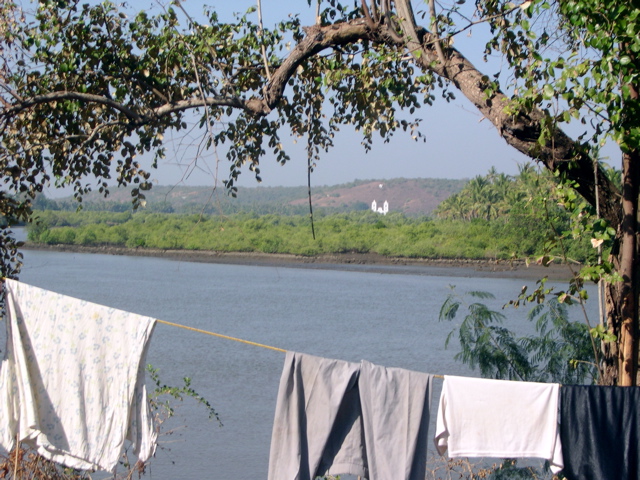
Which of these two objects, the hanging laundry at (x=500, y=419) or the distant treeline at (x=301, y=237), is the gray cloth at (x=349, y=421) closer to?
the hanging laundry at (x=500, y=419)

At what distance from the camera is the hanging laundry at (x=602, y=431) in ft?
11.0

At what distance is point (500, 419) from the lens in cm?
343

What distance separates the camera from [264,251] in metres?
38.7

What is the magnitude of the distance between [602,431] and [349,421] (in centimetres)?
117

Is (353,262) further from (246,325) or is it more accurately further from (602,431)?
(602,431)

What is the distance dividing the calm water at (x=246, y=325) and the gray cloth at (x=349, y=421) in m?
1.28

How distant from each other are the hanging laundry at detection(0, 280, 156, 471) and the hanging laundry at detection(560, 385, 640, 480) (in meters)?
2.09

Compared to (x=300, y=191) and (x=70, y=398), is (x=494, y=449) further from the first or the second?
(x=300, y=191)

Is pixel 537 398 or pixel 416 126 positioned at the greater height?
pixel 416 126

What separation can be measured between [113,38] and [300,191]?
93.1 meters

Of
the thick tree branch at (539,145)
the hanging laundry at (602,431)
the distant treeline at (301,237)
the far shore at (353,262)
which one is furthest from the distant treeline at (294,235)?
the hanging laundry at (602,431)

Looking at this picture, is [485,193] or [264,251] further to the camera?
[485,193]

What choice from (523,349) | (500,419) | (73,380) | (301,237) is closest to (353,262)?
(301,237)

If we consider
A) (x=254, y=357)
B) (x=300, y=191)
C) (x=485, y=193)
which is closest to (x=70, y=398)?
(x=254, y=357)
